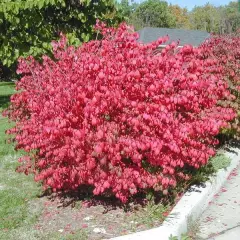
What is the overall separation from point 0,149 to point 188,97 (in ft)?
15.8

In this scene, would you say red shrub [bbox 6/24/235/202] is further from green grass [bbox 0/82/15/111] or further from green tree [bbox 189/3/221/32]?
green tree [bbox 189/3/221/32]

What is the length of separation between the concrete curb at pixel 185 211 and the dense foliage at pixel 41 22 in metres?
6.53

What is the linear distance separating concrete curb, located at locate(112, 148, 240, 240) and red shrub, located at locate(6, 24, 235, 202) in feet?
1.28

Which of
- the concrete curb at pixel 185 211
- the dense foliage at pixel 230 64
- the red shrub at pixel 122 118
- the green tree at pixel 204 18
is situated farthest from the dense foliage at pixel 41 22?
the green tree at pixel 204 18

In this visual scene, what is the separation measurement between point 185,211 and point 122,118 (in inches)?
54.5

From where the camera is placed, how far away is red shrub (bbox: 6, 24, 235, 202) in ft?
14.4

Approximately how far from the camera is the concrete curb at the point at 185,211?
419 cm

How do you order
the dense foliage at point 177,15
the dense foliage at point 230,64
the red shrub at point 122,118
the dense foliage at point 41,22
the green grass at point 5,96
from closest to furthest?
the red shrub at point 122,118 → the dense foliage at point 230,64 → the dense foliage at point 41,22 → the green grass at point 5,96 → the dense foliage at point 177,15

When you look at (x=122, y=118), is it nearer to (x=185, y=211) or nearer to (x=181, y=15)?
(x=185, y=211)

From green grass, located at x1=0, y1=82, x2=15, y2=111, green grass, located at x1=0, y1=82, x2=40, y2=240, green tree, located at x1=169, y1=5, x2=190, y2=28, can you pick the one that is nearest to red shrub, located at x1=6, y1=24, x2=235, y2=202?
green grass, located at x1=0, y1=82, x2=40, y2=240

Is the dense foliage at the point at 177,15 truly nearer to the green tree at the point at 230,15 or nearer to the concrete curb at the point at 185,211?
the green tree at the point at 230,15

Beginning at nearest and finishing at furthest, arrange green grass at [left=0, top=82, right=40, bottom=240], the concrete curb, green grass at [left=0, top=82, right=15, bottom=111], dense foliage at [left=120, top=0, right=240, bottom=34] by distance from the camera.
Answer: the concrete curb → green grass at [left=0, top=82, right=40, bottom=240] → green grass at [left=0, top=82, right=15, bottom=111] → dense foliage at [left=120, top=0, right=240, bottom=34]

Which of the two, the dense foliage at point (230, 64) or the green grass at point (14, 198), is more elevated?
the dense foliage at point (230, 64)

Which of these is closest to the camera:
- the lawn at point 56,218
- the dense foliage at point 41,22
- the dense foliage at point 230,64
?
the lawn at point 56,218
